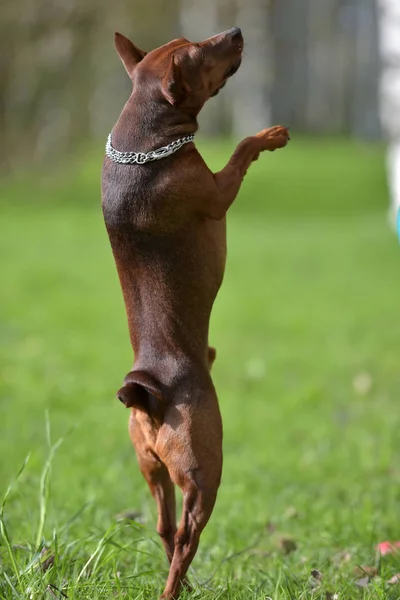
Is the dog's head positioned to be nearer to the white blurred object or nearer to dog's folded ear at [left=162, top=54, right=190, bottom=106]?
dog's folded ear at [left=162, top=54, right=190, bottom=106]

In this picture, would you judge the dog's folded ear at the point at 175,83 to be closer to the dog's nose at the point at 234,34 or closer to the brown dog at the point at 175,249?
the brown dog at the point at 175,249

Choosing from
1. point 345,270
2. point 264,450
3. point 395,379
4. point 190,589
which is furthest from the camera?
point 345,270

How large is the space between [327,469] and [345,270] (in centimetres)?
743

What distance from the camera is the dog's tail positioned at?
94.6 inches

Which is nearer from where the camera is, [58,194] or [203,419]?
[203,419]

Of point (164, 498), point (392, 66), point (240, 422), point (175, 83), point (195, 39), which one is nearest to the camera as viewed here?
point (175, 83)

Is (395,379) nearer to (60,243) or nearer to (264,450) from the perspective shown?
(264,450)

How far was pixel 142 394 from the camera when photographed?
246 centimetres

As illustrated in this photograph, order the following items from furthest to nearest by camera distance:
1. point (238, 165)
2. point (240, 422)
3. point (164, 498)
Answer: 1. point (240, 422)
2. point (164, 498)
3. point (238, 165)

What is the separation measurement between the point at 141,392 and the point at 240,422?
4141 mm

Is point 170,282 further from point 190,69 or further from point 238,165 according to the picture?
point 190,69

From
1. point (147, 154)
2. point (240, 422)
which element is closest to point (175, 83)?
point (147, 154)

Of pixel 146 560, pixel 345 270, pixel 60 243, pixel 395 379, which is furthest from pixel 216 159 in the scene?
pixel 146 560

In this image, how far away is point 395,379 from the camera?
25.0 ft
